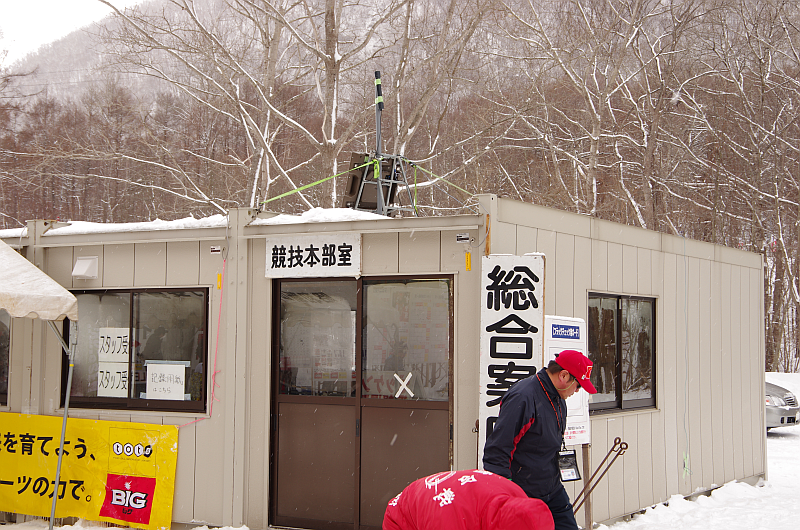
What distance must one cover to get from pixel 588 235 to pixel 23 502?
6374mm

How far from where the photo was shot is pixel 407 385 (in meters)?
6.62

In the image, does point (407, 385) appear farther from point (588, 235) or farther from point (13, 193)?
point (13, 193)

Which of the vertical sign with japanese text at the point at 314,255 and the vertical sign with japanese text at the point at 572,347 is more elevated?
the vertical sign with japanese text at the point at 314,255

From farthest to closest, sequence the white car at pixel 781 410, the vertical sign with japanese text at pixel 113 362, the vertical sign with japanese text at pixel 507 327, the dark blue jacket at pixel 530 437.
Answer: the white car at pixel 781 410 → the vertical sign with japanese text at pixel 113 362 → the vertical sign with japanese text at pixel 507 327 → the dark blue jacket at pixel 530 437

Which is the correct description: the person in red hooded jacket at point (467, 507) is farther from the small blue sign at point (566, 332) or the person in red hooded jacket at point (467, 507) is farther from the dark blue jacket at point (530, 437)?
the small blue sign at point (566, 332)

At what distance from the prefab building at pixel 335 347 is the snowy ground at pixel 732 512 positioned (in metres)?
0.21

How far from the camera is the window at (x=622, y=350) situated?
7453 mm

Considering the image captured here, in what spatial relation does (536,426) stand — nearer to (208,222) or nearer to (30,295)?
(208,222)

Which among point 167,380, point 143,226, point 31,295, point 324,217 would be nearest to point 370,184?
point 324,217

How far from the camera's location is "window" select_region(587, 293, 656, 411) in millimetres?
7453

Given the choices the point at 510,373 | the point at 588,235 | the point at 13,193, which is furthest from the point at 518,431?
the point at 13,193

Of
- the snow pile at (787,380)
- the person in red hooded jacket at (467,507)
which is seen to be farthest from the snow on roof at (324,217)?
the snow pile at (787,380)

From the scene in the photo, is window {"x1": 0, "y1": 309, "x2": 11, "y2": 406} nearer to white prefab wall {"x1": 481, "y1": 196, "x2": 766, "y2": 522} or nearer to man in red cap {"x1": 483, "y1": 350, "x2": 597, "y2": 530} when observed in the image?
white prefab wall {"x1": 481, "y1": 196, "x2": 766, "y2": 522}

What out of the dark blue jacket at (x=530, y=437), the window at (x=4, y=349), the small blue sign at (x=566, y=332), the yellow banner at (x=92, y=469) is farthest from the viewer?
the window at (x=4, y=349)
